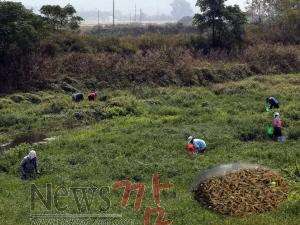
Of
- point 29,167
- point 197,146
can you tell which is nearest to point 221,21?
point 197,146

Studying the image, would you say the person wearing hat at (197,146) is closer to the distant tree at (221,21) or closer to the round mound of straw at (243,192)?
the round mound of straw at (243,192)

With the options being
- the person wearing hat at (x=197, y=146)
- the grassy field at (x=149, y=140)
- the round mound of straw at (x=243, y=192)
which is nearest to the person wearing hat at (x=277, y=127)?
the grassy field at (x=149, y=140)

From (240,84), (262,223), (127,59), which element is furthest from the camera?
(127,59)

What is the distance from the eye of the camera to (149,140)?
17.5 m

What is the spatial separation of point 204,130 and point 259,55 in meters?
19.4

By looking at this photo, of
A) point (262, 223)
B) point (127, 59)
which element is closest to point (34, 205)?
point (262, 223)

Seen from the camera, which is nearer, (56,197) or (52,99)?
(56,197)

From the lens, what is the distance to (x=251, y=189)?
11984 mm

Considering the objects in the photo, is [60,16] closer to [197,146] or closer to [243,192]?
[197,146]

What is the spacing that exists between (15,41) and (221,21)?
56.1ft

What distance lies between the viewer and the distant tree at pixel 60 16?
3559 centimetres

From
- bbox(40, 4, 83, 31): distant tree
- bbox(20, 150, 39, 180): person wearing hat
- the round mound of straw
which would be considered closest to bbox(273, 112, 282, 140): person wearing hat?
the round mound of straw

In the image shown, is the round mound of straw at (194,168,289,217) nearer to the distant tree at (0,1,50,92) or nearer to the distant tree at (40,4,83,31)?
the distant tree at (0,1,50,92)

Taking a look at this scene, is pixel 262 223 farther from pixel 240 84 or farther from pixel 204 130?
pixel 240 84
